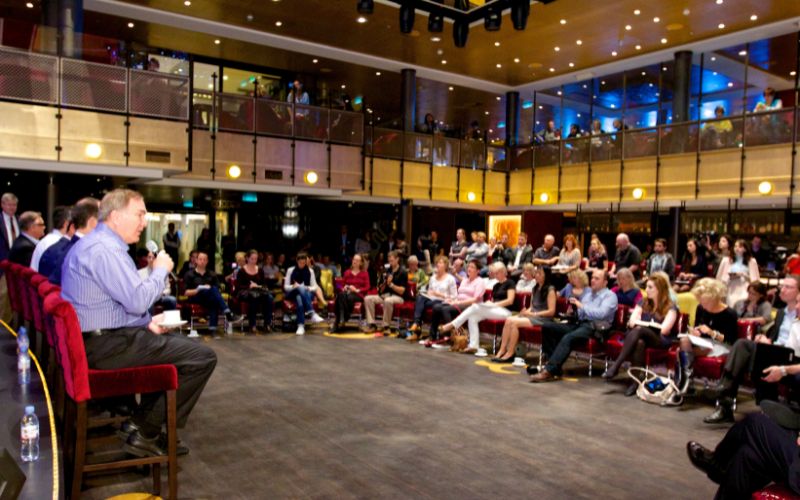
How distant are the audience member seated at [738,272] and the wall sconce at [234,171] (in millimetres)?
9286

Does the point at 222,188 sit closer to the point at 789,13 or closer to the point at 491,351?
the point at 491,351

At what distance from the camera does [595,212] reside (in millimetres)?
15969

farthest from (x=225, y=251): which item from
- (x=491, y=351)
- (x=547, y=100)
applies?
(x=547, y=100)

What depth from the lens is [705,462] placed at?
11.5 ft

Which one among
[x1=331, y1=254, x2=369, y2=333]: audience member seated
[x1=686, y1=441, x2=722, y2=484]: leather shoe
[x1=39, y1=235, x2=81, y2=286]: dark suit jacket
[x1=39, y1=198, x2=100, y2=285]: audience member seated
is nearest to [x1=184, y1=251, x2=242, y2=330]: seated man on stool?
[x1=331, y1=254, x2=369, y2=333]: audience member seated

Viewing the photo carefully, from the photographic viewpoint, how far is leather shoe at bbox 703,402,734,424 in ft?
17.8

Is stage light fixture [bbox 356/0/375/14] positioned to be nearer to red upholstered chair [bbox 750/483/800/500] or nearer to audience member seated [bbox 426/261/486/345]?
audience member seated [bbox 426/261/486/345]

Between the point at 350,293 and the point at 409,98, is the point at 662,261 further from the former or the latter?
the point at 409,98

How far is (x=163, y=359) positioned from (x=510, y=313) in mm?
5871

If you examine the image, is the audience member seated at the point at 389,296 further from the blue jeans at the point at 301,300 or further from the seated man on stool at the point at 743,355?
the seated man on stool at the point at 743,355

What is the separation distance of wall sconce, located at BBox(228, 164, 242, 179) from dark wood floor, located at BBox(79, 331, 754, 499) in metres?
6.19

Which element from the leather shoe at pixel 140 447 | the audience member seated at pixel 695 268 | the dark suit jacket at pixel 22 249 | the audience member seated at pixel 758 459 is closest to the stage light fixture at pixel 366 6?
the dark suit jacket at pixel 22 249

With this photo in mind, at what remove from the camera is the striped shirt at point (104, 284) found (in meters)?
3.32

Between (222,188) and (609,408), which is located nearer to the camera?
(609,408)
